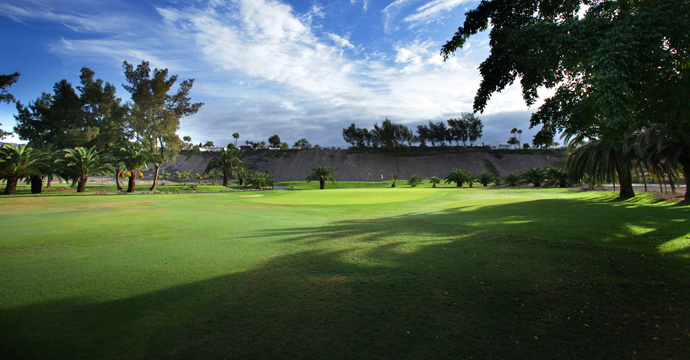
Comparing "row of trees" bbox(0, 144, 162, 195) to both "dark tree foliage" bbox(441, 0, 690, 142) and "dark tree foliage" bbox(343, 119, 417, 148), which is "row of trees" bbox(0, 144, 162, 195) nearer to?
"dark tree foliage" bbox(441, 0, 690, 142)

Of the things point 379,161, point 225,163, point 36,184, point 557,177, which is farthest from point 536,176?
point 379,161

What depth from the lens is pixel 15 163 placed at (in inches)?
986

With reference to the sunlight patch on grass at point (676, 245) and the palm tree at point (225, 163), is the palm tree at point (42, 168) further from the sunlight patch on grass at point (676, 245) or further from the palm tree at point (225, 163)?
the sunlight patch on grass at point (676, 245)

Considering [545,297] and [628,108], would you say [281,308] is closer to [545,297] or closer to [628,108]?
[545,297]

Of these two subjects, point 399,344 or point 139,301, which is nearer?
point 399,344

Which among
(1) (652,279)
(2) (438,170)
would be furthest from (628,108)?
(2) (438,170)

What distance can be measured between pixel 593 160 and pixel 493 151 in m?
89.2

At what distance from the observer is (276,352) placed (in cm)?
278

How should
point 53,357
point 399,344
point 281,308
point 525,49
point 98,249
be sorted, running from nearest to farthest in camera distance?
1. point 53,357
2. point 399,344
3. point 281,308
4. point 98,249
5. point 525,49

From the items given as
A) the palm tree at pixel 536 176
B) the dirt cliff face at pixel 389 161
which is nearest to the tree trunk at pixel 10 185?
the palm tree at pixel 536 176

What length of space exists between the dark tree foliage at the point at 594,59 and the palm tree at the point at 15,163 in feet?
110

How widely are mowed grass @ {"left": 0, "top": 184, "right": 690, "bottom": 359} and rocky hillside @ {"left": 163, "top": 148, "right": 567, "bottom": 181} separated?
8338 centimetres

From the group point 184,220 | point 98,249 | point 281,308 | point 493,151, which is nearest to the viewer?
point 281,308

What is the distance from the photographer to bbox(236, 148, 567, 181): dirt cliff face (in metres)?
92.5
